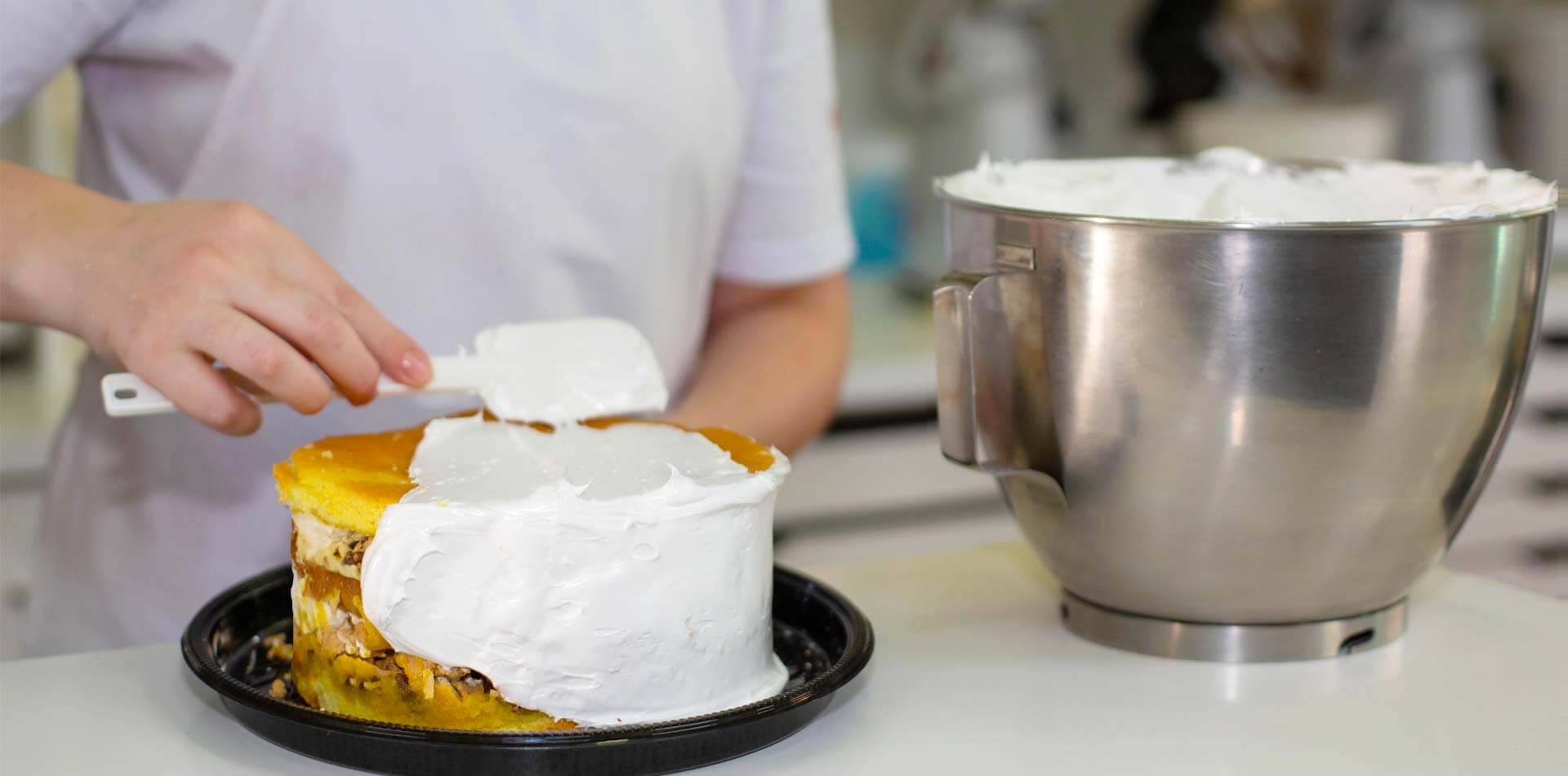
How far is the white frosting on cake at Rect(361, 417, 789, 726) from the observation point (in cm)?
55

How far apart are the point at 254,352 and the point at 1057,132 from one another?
65.6 inches

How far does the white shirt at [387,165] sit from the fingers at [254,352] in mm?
285

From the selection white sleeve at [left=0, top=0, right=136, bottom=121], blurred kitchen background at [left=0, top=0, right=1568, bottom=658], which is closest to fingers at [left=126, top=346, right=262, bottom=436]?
white sleeve at [left=0, top=0, right=136, bottom=121]

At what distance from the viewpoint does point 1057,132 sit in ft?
7.05

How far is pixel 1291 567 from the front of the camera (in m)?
0.65

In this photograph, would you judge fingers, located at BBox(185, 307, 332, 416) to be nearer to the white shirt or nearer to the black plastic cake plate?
the black plastic cake plate

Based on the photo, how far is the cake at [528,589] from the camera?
0.55 meters

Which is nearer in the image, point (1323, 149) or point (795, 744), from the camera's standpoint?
point (795, 744)

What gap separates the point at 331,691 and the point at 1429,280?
0.46 metres

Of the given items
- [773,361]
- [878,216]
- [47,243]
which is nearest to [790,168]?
[773,361]

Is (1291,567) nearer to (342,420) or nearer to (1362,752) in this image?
(1362,752)

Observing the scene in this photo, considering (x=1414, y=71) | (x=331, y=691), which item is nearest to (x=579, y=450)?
(x=331, y=691)

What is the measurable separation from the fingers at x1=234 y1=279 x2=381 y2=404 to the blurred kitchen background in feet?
3.09

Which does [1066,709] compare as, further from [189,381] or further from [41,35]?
[41,35]
